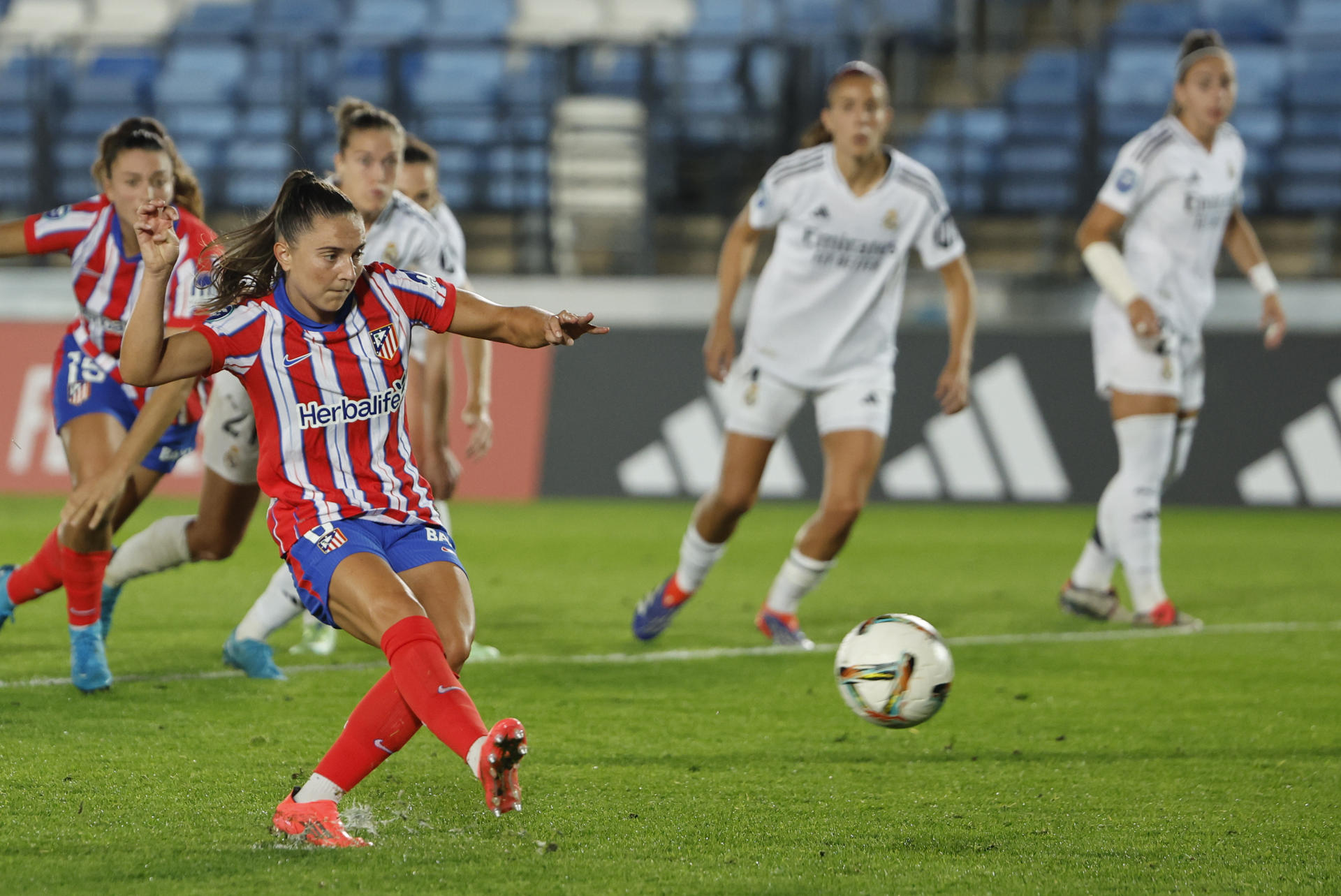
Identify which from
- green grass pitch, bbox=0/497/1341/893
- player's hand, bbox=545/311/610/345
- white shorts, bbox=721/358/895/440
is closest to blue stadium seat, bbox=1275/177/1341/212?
green grass pitch, bbox=0/497/1341/893

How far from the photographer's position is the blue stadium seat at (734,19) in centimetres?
1548

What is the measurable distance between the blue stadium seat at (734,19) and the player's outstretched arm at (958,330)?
959 cm

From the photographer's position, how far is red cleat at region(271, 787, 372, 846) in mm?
3486

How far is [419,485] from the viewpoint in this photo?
3.91 m

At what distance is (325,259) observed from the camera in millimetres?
3643

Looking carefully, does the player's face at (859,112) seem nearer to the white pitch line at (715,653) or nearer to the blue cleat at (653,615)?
the blue cleat at (653,615)

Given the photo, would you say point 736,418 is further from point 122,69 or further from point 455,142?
point 122,69

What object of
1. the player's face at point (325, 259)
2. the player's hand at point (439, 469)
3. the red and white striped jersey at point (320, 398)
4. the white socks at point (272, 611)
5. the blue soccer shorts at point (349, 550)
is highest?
the player's face at point (325, 259)

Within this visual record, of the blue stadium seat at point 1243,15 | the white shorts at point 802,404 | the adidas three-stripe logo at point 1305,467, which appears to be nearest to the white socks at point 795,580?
the white shorts at point 802,404

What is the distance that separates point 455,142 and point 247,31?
11.9ft

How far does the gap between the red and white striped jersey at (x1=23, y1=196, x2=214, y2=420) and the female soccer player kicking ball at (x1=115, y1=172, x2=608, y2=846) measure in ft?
4.60

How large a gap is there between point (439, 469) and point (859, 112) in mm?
2075

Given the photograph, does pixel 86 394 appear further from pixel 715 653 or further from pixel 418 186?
pixel 715 653

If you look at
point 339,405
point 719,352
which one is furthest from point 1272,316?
point 339,405
